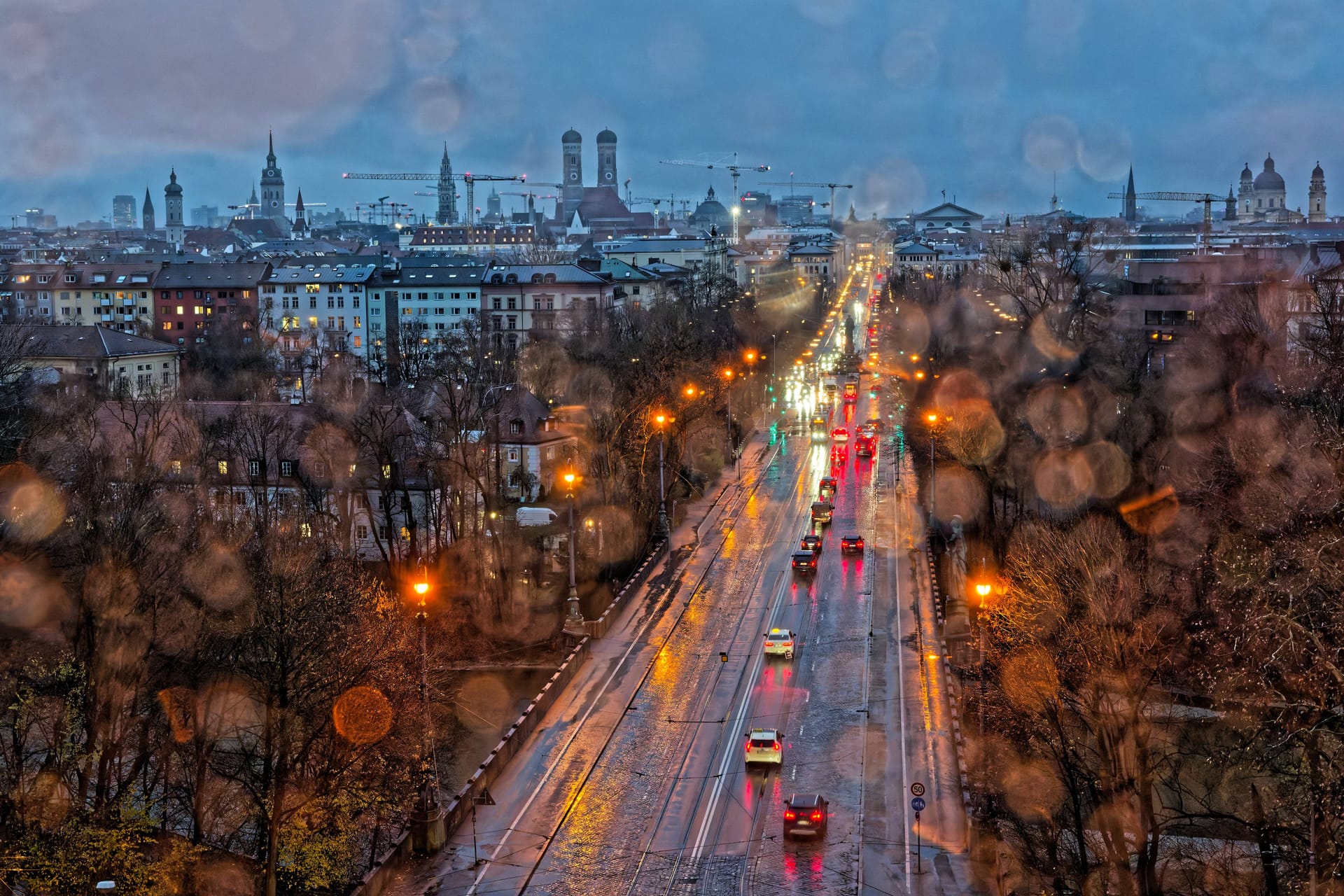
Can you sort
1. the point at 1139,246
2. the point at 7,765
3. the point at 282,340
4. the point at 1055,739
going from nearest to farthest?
the point at 7,765 < the point at 1055,739 < the point at 282,340 < the point at 1139,246

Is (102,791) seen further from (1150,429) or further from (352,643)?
(1150,429)

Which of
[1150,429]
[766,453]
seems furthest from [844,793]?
[766,453]

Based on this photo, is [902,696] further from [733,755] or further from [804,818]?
[804,818]

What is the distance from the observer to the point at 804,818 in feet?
61.1

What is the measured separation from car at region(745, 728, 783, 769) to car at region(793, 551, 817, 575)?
12.7 m

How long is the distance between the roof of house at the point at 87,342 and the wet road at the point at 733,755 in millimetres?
40662

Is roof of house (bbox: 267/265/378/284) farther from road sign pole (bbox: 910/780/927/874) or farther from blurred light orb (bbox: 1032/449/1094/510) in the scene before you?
road sign pole (bbox: 910/780/927/874)

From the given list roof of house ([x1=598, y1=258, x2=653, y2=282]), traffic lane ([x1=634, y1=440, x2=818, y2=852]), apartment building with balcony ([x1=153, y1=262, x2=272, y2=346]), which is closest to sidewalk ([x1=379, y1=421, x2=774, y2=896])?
traffic lane ([x1=634, y1=440, x2=818, y2=852])

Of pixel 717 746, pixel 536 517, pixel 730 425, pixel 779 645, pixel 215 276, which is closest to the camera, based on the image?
pixel 717 746

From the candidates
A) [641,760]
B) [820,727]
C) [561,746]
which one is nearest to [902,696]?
[820,727]

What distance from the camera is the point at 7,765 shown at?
62.7 feet

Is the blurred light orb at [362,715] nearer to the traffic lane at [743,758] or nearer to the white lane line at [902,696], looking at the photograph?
the traffic lane at [743,758]

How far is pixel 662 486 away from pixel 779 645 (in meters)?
12.6

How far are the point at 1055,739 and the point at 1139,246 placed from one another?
97705mm
